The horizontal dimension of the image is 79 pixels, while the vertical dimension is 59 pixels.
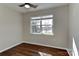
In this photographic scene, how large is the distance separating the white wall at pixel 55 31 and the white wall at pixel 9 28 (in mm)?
73

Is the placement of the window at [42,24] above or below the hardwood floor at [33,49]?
above

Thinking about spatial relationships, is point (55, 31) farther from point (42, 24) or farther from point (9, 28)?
point (9, 28)

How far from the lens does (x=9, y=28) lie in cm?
74

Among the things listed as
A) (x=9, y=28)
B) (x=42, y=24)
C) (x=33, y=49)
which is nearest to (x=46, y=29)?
(x=42, y=24)

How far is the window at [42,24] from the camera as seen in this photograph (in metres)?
0.72

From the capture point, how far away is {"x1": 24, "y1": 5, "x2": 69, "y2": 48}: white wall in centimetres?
74

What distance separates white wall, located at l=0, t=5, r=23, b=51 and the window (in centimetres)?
16

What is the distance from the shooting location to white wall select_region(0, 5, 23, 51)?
2.25 ft

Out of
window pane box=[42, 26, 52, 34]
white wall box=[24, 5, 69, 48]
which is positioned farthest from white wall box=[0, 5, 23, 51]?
window pane box=[42, 26, 52, 34]

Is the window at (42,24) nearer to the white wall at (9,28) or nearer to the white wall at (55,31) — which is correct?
the white wall at (55,31)

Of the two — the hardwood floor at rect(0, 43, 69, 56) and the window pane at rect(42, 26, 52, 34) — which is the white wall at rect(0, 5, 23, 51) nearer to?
the hardwood floor at rect(0, 43, 69, 56)

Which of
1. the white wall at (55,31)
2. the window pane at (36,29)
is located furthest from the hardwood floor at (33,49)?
the window pane at (36,29)

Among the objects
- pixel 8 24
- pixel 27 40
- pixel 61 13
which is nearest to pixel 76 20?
pixel 61 13

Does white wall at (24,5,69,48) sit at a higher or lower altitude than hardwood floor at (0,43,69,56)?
higher
